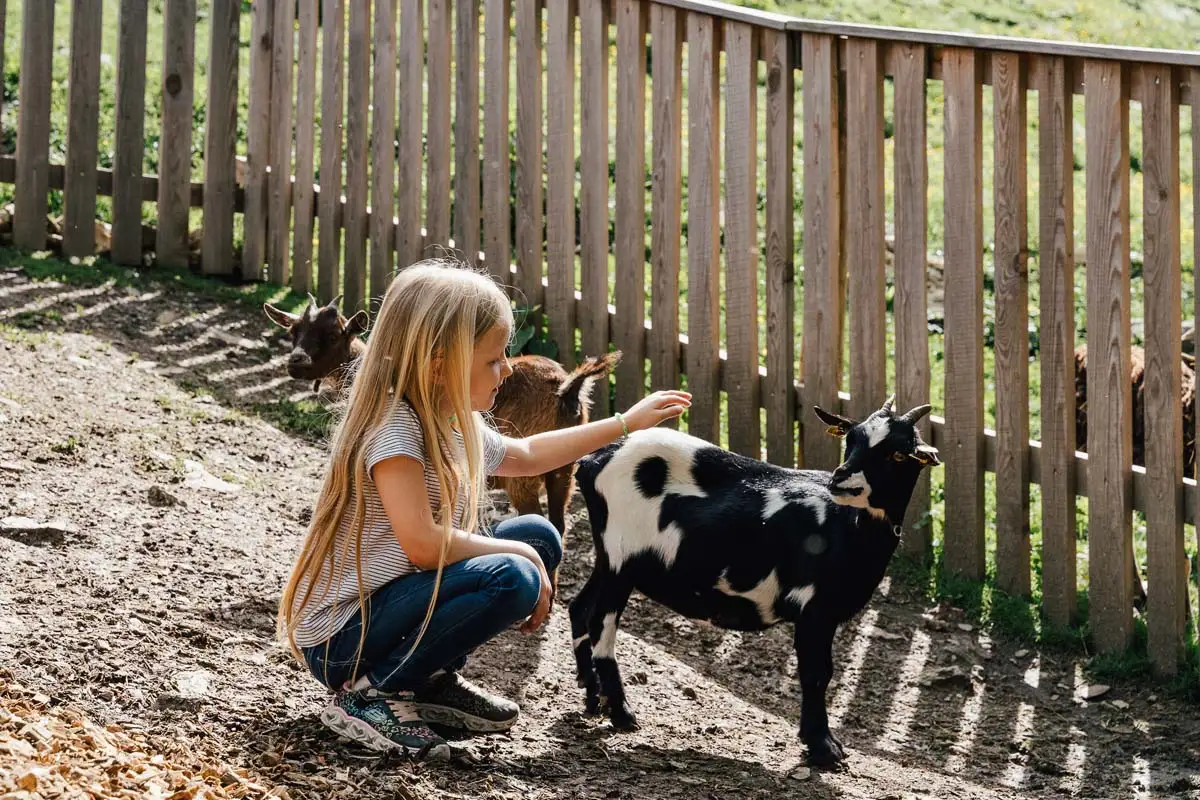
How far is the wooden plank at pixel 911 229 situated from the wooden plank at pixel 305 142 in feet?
12.5

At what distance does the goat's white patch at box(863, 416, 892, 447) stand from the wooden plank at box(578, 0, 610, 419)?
291 cm

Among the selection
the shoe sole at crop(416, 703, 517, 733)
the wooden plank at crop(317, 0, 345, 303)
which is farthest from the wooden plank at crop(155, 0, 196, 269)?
the shoe sole at crop(416, 703, 517, 733)

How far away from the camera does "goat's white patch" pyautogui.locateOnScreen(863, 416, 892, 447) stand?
14.7ft

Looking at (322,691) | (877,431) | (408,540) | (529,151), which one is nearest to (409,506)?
(408,540)

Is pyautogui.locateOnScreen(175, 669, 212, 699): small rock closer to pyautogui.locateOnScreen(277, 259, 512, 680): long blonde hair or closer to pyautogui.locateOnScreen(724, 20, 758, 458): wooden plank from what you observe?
pyautogui.locateOnScreen(277, 259, 512, 680): long blonde hair

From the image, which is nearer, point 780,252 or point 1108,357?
point 1108,357

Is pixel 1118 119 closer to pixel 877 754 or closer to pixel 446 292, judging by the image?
pixel 877 754

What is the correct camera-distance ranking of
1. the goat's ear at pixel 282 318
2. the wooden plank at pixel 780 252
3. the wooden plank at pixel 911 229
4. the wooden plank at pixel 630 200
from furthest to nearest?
1. the goat's ear at pixel 282 318
2. the wooden plank at pixel 630 200
3. the wooden plank at pixel 780 252
4. the wooden plank at pixel 911 229

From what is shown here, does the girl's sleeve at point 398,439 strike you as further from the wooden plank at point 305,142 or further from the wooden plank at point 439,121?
the wooden plank at point 305,142

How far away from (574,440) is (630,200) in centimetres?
295

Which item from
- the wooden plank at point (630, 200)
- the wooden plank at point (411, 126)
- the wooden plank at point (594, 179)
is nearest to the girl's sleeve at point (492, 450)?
the wooden plank at point (630, 200)

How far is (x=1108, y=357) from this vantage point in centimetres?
551

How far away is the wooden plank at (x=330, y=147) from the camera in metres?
8.58

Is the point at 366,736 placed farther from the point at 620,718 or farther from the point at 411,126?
the point at 411,126
